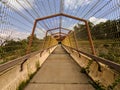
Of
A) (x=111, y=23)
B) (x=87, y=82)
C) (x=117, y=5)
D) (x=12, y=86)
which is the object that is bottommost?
(x=87, y=82)

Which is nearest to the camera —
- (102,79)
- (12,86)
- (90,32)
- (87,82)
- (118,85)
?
(118,85)

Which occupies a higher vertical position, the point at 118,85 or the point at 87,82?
the point at 118,85

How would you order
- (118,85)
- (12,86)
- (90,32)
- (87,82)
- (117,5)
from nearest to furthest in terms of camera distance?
(117,5) → (118,85) → (12,86) → (87,82) → (90,32)

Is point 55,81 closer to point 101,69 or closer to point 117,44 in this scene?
point 101,69

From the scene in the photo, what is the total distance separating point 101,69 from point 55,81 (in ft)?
4.55

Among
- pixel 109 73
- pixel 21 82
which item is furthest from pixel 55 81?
pixel 109 73

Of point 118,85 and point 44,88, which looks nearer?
point 118,85

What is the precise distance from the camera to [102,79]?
4.02 meters

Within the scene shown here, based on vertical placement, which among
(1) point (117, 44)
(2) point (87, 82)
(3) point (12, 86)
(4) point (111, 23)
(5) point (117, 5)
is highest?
(5) point (117, 5)

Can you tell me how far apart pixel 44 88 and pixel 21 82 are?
0.56 meters

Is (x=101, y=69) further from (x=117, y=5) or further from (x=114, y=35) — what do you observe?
(x=117, y=5)

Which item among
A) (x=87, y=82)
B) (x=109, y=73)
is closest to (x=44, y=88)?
(x=87, y=82)

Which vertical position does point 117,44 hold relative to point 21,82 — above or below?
above

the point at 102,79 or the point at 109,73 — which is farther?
the point at 102,79
